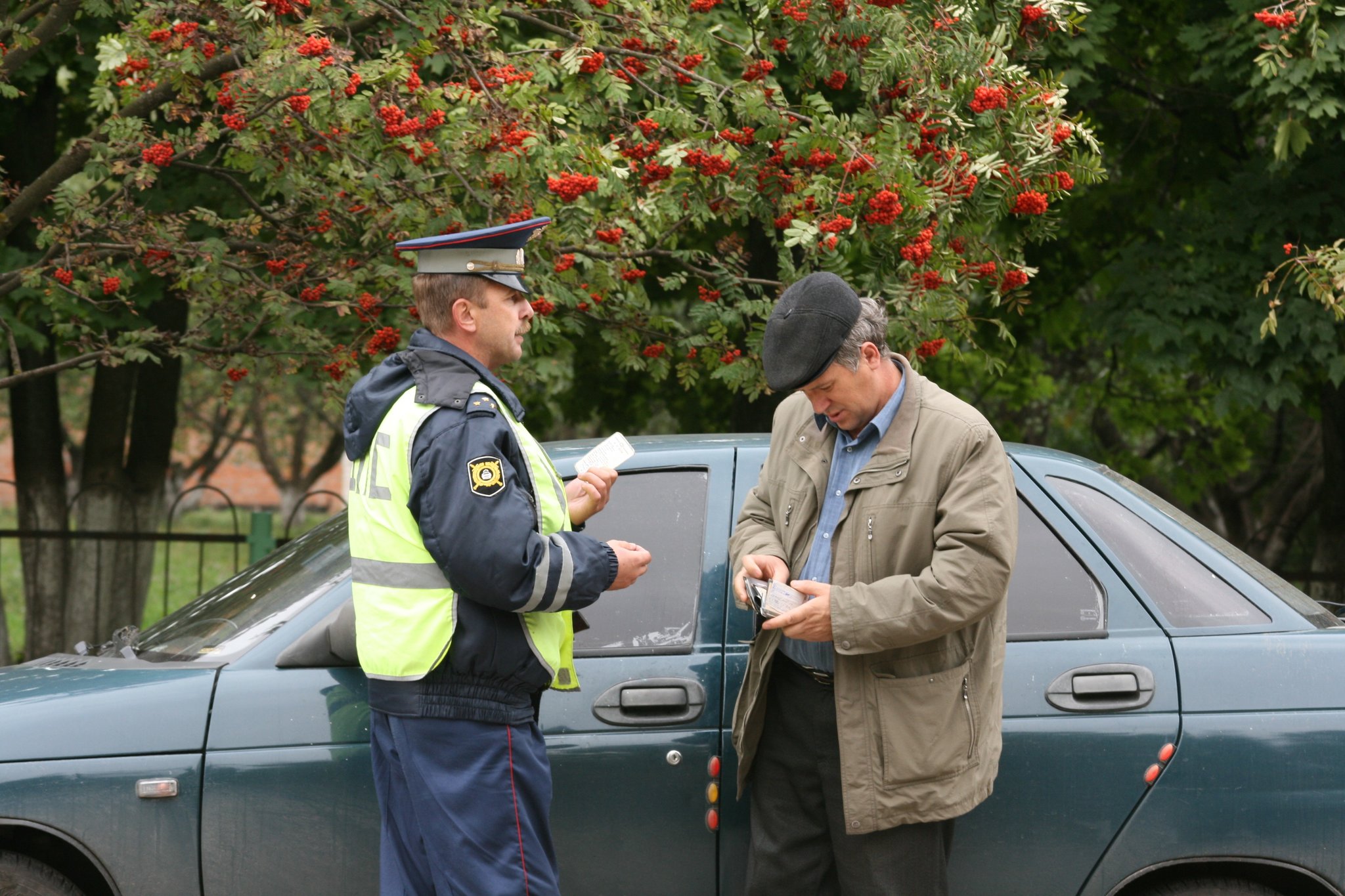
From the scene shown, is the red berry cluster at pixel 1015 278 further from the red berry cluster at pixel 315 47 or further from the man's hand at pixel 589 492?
the red berry cluster at pixel 315 47

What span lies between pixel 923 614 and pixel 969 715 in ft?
0.98

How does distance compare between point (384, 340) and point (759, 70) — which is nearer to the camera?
point (759, 70)

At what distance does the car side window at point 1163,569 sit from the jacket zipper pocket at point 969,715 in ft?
2.38

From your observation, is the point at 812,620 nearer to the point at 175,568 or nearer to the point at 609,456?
the point at 609,456

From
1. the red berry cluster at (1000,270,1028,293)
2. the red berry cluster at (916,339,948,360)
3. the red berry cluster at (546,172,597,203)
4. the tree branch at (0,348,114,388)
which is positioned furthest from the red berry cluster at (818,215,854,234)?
the tree branch at (0,348,114,388)

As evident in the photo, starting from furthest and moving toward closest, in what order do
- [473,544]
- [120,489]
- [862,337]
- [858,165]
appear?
[120,489], [858,165], [862,337], [473,544]

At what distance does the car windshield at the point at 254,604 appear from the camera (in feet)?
10.7

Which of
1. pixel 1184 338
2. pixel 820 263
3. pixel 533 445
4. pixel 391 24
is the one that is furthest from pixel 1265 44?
pixel 533 445

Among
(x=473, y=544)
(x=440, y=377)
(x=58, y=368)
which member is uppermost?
(x=58, y=368)

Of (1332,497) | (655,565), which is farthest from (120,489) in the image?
(1332,497)

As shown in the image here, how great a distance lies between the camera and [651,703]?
122 inches

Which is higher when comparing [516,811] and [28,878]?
[516,811]

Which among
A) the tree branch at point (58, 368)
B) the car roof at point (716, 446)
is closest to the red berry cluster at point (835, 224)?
the car roof at point (716, 446)

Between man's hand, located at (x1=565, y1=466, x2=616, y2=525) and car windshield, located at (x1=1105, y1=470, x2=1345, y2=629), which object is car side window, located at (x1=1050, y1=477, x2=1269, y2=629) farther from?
man's hand, located at (x1=565, y1=466, x2=616, y2=525)
